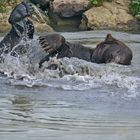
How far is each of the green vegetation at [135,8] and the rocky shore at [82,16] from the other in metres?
0.14

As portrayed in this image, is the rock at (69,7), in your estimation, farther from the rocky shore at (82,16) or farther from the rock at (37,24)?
the rock at (37,24)

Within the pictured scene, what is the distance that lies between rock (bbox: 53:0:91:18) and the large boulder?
0.39 meters

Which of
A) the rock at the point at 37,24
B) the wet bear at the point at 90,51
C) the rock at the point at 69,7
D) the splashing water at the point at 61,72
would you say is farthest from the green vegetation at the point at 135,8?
the splashing water at the point at 61,72

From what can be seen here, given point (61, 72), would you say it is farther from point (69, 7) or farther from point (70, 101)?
point (69, 7)

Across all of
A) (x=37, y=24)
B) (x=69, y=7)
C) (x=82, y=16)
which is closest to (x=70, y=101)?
(x=37, y=24)

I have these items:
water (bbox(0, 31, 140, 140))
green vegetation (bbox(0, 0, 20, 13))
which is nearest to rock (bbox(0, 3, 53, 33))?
green vegetation (bbox(0, 0, 20, 13))

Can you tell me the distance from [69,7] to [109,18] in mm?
1356

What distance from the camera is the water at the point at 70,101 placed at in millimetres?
5883

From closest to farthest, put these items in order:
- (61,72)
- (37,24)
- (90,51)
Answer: (61,72), (90,51), (37,24)

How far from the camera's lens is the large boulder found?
64.2 ft

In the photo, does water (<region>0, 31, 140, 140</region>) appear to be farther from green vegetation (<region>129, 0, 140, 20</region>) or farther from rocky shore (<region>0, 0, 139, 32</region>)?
green vegetation (<region>129, 0, 140, 20</region>)

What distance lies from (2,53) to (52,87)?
167cm

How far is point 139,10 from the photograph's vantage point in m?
20.4

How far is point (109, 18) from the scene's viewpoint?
65.3ft
